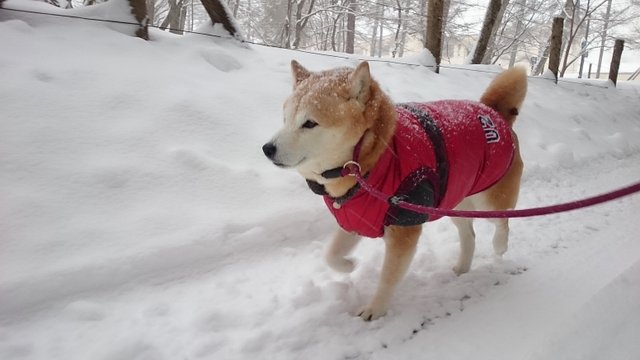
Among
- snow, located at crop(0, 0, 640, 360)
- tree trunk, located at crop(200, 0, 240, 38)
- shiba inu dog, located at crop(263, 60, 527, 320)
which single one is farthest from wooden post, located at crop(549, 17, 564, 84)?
shiba inu dog, located at crop(263, 60, 527, 320)

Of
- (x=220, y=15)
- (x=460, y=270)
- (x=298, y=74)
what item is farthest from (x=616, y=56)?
(x=298, y=74)

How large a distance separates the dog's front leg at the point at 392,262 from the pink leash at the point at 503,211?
335 mm

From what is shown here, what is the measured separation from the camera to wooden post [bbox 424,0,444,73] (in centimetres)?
735

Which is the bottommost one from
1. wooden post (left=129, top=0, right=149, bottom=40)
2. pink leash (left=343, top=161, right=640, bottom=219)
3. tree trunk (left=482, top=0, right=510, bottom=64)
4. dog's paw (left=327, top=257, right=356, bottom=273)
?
dog's paw (left=327, top=257, right=356, bottom=273)

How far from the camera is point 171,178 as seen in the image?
120 inches

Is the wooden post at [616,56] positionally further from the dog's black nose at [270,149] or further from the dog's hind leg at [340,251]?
the dog's black nose at [270,149]

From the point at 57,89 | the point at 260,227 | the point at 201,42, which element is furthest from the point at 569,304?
the point at 201,42

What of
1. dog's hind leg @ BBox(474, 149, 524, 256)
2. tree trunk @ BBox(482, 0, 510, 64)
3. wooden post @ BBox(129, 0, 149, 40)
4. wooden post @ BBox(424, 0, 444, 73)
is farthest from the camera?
tree trunk @ BBox(482, 0, 510, 64)

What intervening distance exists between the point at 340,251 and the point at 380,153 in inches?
28.2

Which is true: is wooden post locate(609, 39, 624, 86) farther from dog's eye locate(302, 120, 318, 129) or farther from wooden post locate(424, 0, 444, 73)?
dog's eye locate(302, 120, 318, 129)

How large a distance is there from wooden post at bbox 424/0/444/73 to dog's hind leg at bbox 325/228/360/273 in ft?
20.1

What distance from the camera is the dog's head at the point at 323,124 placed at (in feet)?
6.14

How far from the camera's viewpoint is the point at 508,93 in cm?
286

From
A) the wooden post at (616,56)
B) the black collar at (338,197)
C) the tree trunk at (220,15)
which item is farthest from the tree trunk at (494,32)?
the black collar at (338,197)
